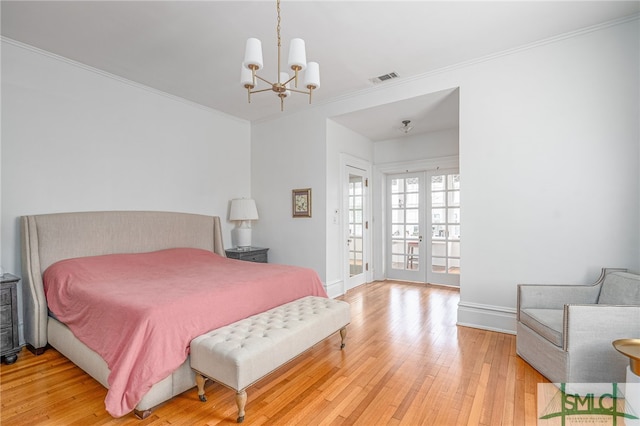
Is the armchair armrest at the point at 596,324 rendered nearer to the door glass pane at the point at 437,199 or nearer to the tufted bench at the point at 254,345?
the tufted bench at the point at 254,345

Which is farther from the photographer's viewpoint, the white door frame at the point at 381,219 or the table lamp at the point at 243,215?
the white door frame at the point at 381,219

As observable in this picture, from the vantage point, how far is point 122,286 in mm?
2486

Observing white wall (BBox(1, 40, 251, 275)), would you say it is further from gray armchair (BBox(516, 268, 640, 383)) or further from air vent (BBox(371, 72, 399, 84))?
gray armchair (BBox(516, 268, 640, 383))

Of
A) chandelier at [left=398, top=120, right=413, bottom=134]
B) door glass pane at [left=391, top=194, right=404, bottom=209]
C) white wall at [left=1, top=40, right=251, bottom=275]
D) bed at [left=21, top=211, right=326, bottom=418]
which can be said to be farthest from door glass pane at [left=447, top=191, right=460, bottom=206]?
white wall at [left=1, top=40, right=251, bottom=275]

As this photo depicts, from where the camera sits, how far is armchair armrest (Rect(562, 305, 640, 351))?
2020mm

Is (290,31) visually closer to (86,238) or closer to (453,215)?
(86,238)

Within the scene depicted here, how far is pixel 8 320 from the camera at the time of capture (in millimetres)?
2531

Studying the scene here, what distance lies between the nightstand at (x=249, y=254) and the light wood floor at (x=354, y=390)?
205cm

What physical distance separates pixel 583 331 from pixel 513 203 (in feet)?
4.55

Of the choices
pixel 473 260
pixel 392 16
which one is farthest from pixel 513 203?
pixel 392 16

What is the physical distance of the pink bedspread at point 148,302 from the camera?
1841 millimetres

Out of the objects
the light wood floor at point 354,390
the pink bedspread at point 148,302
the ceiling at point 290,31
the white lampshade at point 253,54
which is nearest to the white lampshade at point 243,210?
the pink bedspread at point 148,302

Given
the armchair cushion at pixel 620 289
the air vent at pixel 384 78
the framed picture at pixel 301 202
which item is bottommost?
the armchair cushion at pixel 620 289

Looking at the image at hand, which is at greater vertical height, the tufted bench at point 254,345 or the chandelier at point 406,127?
the chandelier at point 406,127
